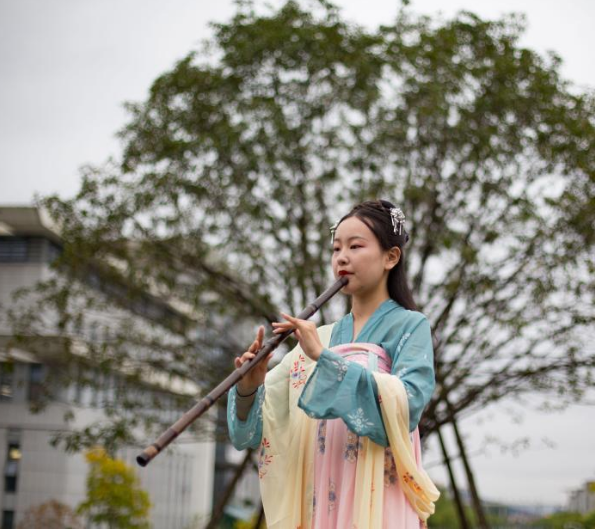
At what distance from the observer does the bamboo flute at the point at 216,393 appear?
8.46 feet

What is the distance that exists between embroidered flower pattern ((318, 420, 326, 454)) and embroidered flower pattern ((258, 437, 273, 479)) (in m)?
0.21

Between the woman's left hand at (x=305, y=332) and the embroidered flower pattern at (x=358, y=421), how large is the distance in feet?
0.69

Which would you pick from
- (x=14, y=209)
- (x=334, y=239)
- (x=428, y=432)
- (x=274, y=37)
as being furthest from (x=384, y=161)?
(x=14, y=209)

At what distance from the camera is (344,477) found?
3.07m

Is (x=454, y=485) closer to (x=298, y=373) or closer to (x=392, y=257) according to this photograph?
(x=298, y=373)

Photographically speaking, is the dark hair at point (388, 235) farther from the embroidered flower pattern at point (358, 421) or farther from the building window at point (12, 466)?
the building window at point (12, 466)

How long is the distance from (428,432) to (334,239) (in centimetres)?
898

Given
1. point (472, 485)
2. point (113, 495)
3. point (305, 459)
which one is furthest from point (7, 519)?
point (305, 459)

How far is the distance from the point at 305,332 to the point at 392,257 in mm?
584

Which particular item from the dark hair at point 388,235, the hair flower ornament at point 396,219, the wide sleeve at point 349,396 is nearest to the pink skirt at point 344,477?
the wide sleeve at point 349,396

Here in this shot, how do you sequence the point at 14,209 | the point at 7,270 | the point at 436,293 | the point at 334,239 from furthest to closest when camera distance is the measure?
the point at 7,270
the point at 14,209
the point at 436,293
the point at 334,239

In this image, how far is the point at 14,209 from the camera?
26969 millimetres

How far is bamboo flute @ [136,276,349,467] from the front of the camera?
2580 mm

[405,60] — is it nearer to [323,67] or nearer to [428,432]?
[323,67]
